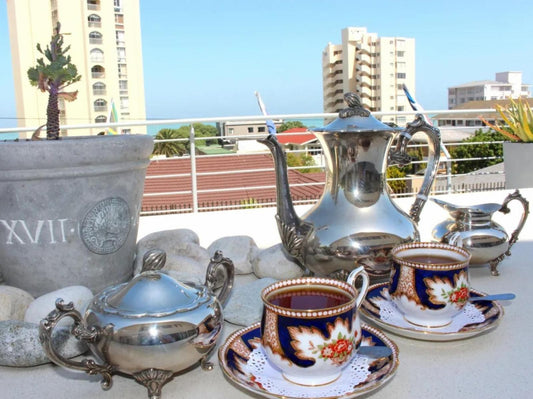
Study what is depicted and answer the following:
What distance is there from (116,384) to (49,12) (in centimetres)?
3962

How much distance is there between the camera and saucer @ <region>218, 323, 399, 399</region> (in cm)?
54

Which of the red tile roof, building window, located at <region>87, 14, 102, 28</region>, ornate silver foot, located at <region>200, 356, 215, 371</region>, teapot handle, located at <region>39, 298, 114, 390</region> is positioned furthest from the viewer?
building window, located at <region>87, 14, 102, 28</region>

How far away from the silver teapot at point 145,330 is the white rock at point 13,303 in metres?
0.24

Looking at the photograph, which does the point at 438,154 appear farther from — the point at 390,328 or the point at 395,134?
the point at 390,328

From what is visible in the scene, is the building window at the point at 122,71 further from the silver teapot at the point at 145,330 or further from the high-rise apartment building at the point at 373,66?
the silver teapot at the point at 145,330

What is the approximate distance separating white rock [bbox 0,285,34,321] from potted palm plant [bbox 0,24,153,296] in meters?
0.05

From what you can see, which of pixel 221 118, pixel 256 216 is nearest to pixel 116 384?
pixel 256 216

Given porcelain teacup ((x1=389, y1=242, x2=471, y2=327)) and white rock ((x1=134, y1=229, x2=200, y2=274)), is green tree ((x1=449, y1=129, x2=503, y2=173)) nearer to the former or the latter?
white rock ((x1=134, y1=229, x2=200, y2=274))

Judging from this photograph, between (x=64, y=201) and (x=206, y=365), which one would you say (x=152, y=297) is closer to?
(x=206, y=365)

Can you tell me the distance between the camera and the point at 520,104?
118 inches

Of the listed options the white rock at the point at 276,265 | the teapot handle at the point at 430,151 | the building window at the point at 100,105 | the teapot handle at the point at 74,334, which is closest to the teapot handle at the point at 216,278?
the teapot handle at the point at 74,334

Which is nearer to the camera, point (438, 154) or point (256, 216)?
point (438, 154)

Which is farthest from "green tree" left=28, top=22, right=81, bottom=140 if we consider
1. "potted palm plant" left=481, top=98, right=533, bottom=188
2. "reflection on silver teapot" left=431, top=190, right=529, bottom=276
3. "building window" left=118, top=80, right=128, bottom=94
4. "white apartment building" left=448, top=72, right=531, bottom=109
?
"white apartment building" left=448, top=72, right=531, bottom=109

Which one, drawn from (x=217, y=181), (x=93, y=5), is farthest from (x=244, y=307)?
(x=93, y=5)
